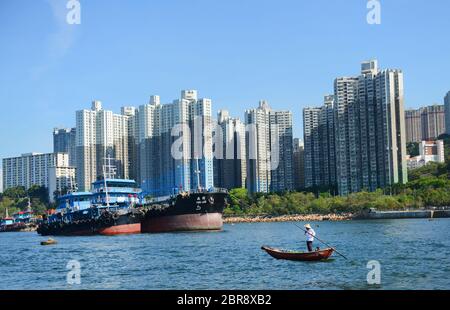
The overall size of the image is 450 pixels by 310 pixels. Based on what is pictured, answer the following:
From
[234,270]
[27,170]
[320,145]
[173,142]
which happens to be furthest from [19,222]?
[234,270]

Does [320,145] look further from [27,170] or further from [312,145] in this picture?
[27,170]

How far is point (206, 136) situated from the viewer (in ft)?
139

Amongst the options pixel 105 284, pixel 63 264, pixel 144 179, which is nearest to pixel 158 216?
pixel 144 179

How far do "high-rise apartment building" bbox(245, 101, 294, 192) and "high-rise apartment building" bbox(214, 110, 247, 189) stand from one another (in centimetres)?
119

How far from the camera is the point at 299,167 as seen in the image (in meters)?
75.7

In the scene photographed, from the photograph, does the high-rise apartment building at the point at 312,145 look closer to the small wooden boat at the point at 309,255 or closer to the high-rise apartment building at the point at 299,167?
the high-rise apartment building at the point at 299,167

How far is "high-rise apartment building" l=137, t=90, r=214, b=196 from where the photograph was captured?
3838 cm

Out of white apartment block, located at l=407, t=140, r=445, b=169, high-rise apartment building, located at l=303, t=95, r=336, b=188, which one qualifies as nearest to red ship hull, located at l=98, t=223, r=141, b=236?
high-rise apartment building, located at l=303, t=95, r=336, b=188

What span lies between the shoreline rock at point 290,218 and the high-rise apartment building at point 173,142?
81.8 feet

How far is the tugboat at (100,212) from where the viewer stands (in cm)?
3900

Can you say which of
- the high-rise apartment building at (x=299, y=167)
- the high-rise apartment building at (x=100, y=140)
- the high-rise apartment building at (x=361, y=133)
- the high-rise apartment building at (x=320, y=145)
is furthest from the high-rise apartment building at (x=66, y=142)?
the high-rise apartment building at (x=299, y=167)

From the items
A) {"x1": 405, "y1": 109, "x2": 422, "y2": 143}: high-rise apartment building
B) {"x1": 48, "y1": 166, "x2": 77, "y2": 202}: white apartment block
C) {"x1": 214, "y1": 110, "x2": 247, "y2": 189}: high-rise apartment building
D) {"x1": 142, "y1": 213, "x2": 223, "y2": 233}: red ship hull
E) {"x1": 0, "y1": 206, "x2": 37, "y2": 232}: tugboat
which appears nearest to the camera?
{"x1": 142, "y1": 213, "x2": 223, "y2": 233}: red ship hull

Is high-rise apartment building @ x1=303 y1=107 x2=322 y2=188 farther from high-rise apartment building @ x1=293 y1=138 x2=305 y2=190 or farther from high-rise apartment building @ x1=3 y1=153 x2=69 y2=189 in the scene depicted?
high-rise apartment building @ x1=3 y1=153 x2=69 y2=189

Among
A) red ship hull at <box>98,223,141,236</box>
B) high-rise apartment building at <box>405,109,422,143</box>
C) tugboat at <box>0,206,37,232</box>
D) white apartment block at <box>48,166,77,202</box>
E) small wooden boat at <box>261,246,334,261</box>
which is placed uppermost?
high-rise apartment building at <box>405,109,422,143</box>
